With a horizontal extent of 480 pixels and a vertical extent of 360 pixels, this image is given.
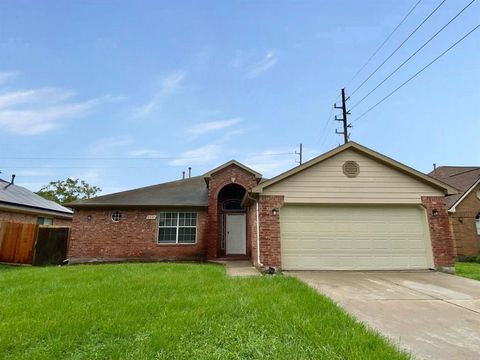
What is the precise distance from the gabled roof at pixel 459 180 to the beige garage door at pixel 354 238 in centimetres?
878

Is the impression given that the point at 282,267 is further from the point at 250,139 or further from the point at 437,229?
the point at 250,139

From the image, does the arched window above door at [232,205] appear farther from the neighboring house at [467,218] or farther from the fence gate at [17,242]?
the neighboring house at [467,218]

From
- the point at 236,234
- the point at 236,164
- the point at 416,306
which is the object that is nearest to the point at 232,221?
the point at 236,234

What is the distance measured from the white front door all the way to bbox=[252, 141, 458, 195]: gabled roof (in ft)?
18.6

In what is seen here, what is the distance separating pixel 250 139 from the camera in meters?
18.7

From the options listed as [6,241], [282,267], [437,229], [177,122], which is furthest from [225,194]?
[6,241]

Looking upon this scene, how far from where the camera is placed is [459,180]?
65.6 feet

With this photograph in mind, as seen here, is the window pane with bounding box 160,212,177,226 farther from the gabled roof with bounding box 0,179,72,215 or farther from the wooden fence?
the gabled roof with bounding box 0,179,72,215

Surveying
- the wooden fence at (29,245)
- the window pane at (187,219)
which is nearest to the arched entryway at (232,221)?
the window pane at (187,219)

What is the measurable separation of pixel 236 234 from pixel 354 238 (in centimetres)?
662

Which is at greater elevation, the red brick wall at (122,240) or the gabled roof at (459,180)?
the gabled roof at (459,180)

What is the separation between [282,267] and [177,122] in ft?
33.7

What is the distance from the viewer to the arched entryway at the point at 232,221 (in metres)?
14.0

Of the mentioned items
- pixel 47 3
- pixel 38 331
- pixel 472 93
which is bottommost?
pixel 38 331
